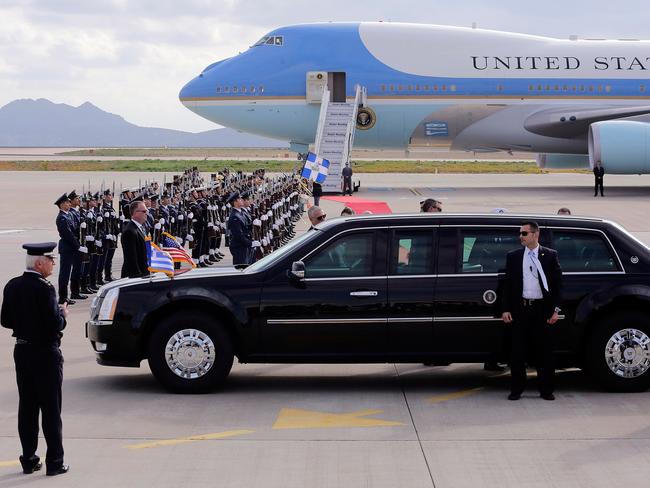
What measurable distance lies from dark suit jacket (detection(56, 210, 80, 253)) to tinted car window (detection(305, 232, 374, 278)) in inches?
244

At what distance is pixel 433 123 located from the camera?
38344mm

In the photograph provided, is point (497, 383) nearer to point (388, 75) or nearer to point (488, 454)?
point (488, 454)

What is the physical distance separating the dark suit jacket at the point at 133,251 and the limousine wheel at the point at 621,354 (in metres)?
5.85

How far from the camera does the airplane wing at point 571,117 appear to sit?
37781 mm

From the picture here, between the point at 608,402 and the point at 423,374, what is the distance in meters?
1.98

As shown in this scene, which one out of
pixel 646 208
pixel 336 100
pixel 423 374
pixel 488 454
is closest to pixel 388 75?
pixel 336 100

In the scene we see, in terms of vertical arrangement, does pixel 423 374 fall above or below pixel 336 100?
below

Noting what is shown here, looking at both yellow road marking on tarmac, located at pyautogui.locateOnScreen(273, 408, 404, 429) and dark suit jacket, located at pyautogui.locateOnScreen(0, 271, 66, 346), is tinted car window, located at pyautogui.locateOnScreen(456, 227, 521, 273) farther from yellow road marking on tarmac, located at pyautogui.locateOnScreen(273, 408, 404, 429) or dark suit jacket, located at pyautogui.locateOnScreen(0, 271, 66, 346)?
dark suit jacket, located at pyautogui.locateOnScreen(0, 271, 66, 346)

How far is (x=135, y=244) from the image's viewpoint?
13492 mm

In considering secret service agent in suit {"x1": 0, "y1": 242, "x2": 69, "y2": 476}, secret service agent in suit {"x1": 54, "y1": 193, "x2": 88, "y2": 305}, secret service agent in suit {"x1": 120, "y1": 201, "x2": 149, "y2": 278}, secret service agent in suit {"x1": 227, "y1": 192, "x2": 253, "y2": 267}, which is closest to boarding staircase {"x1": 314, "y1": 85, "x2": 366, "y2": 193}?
secret service agent in suit {"x1": 227, "y1": 192, "x2": 253, "y2": 267}

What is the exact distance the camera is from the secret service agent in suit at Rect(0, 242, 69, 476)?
7.44 m

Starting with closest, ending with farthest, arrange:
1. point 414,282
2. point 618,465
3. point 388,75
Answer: point 618,465 → point 414,282 → point 388,75

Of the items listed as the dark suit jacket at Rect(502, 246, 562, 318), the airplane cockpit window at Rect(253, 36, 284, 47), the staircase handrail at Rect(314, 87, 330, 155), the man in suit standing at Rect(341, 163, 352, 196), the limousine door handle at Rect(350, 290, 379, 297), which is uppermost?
the airplane cockpit window at Rect(253, 36, 284, 47)

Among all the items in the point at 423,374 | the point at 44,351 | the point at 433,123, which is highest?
the point at 433,123
